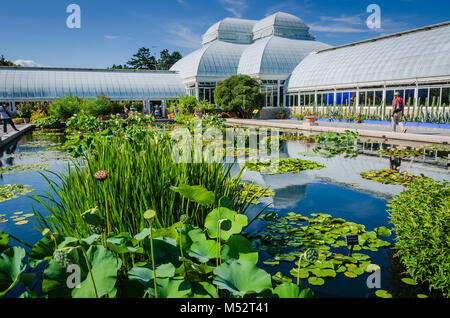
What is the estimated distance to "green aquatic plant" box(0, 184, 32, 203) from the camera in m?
5.34

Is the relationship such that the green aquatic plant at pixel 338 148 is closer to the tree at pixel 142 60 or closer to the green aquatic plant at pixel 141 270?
the green aquatic plant at pixel 141 270

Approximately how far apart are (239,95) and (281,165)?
59.3ft

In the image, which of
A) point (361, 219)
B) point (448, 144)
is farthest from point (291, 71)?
point (361, 219)

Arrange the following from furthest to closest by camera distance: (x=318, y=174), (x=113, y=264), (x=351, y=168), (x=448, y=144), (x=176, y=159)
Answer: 1. (x=448, y=144)
2. (x=351, y=168)
3. (x=318, y=174)
4. (x=176, y=159)
5. (x=113, y=264)

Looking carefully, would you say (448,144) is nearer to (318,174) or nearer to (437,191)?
(318,174)

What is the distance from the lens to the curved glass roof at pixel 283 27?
3528cm

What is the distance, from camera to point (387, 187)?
566 centimetres

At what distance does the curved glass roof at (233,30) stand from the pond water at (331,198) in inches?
1250

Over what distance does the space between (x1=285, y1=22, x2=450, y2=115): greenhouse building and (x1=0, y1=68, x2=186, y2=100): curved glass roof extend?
1406 centimetres

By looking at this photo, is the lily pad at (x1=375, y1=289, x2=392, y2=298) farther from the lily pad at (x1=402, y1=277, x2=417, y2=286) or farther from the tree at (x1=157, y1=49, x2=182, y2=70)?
the tree at (x1=157, y1=49, x2=182, y2=70)

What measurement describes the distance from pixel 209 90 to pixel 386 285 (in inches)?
1203

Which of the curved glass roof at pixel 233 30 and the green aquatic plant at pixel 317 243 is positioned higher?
the curved glass roof at pixel 233 30

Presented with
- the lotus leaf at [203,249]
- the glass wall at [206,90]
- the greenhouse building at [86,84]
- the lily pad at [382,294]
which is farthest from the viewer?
the glass wall at [206,90]

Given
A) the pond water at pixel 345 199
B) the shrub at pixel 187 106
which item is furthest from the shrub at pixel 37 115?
the pond water at pixel 345 199
